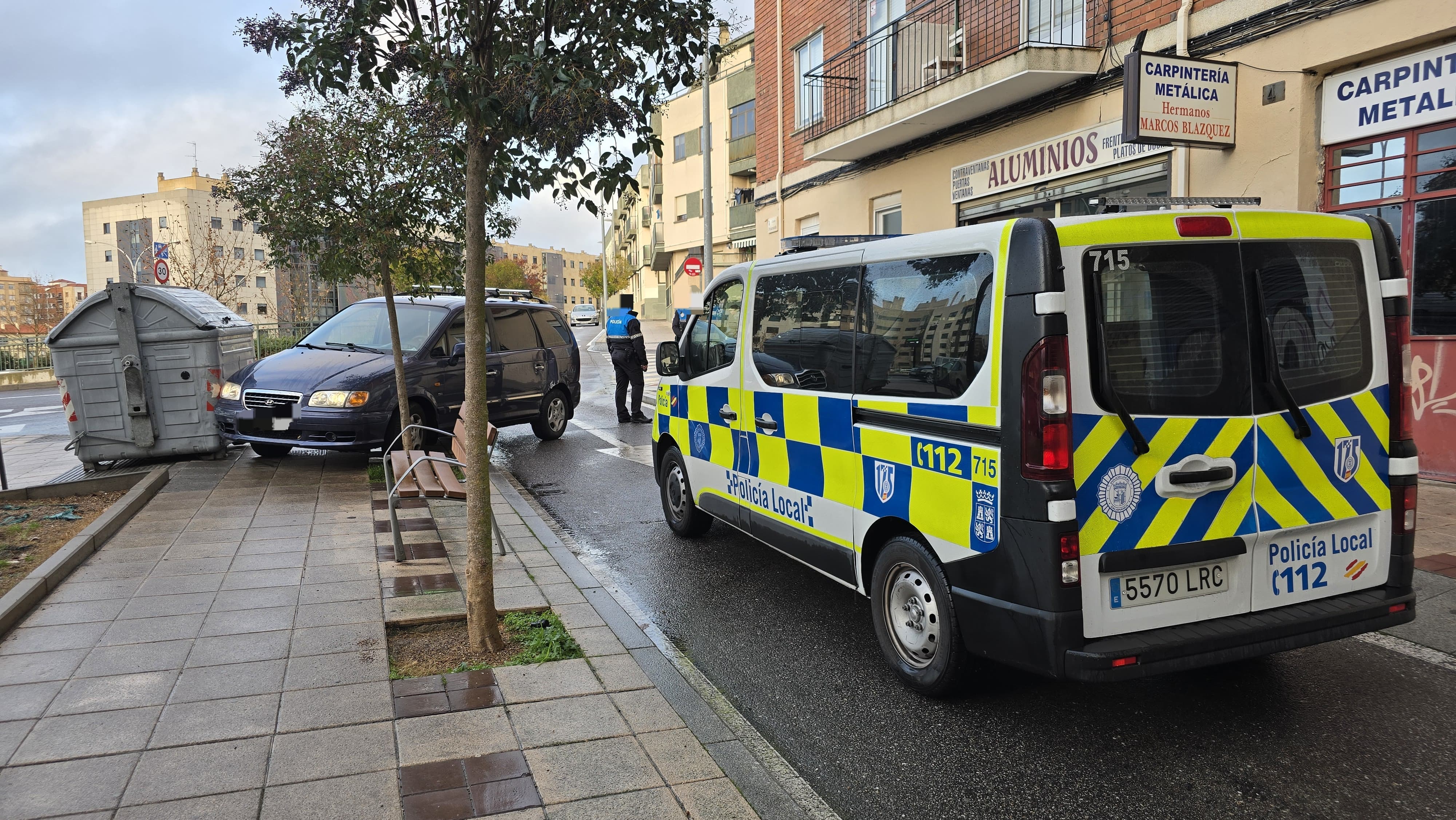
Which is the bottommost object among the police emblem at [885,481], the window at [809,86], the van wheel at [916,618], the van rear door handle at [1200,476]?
the van wheel at [916,618]

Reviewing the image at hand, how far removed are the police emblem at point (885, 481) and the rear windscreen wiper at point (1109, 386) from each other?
101cm

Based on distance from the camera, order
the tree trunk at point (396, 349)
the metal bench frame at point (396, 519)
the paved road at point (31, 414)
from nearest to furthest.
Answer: the metal bench frame at point (396, 519), the tree trunk at point (396, 349), the paved road at point (31, 414)

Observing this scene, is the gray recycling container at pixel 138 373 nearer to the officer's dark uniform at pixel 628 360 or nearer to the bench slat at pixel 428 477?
the bench slat at pixel 428 477

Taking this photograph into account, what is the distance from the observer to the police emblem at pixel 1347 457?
3750 millimetres

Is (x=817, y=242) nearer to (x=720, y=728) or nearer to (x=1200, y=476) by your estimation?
(x=1200, y=476)

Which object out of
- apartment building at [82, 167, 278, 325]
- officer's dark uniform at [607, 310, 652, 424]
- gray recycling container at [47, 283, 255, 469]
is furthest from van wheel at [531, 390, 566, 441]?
apartment building at [82, 167, 278, 325]

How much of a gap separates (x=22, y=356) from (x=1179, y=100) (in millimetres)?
31184

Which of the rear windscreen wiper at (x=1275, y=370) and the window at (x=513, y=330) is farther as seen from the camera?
the window at (x=513, y=330)

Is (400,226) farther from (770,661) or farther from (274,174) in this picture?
(770,661)

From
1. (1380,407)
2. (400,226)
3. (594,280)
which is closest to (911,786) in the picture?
(1380,407)

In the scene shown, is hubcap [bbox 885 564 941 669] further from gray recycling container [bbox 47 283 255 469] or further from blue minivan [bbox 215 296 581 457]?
gray recycling container [bbox 47 283 255 469]

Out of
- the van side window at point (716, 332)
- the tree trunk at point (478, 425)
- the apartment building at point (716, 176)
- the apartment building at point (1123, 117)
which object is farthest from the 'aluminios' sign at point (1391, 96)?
the apartment building at point (716, 176)

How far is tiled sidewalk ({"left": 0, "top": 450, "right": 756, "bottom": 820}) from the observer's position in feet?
10.2

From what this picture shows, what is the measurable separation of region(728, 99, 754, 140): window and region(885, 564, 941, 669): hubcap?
140 feet
